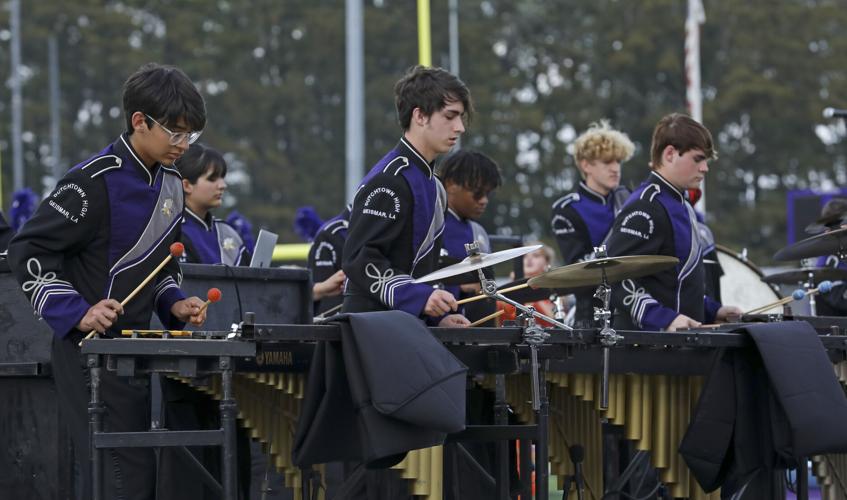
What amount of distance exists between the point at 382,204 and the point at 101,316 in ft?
3.98

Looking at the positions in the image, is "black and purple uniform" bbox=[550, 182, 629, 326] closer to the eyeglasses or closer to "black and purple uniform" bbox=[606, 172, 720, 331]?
"black and purple uniform" bbox=[606, 172, 720, 331]

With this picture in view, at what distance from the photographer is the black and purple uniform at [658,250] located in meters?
7.27

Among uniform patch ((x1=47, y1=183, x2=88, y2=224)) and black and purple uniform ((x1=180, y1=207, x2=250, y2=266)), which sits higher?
black and purple uniform ((x1=180, y1=207, x2=250, y2=266))

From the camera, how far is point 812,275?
904 cm

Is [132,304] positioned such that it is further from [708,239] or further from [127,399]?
[708,239]

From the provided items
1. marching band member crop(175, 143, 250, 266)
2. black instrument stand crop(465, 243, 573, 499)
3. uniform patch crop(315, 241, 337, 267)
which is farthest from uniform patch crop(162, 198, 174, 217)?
uniform patch crop(315, 241, 337, 267)

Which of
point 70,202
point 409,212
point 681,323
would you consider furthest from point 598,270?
point 70,202

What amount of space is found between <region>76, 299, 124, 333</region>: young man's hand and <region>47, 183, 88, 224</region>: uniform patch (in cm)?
34

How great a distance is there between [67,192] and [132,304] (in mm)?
467

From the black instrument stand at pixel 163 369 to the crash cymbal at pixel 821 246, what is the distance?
3.39 metres

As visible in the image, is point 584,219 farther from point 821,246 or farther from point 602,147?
point 821,246

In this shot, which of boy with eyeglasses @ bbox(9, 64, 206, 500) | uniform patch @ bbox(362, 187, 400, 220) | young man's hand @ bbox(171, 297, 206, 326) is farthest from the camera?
uniform patch @ bbox(362, 187, 400, 220)

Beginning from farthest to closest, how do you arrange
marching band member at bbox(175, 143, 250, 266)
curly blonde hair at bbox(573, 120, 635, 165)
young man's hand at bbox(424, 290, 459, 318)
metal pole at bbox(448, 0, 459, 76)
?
metal pole at bbox(448, 0, 459, 76) → curly blonde hair at bbox(573, 120, 635, 165) → marching band member at bbox(175, 143, 250, 266) → young man's hand at bbox(424, 290, 459, 318)

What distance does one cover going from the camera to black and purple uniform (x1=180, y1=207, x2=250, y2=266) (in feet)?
26.0
